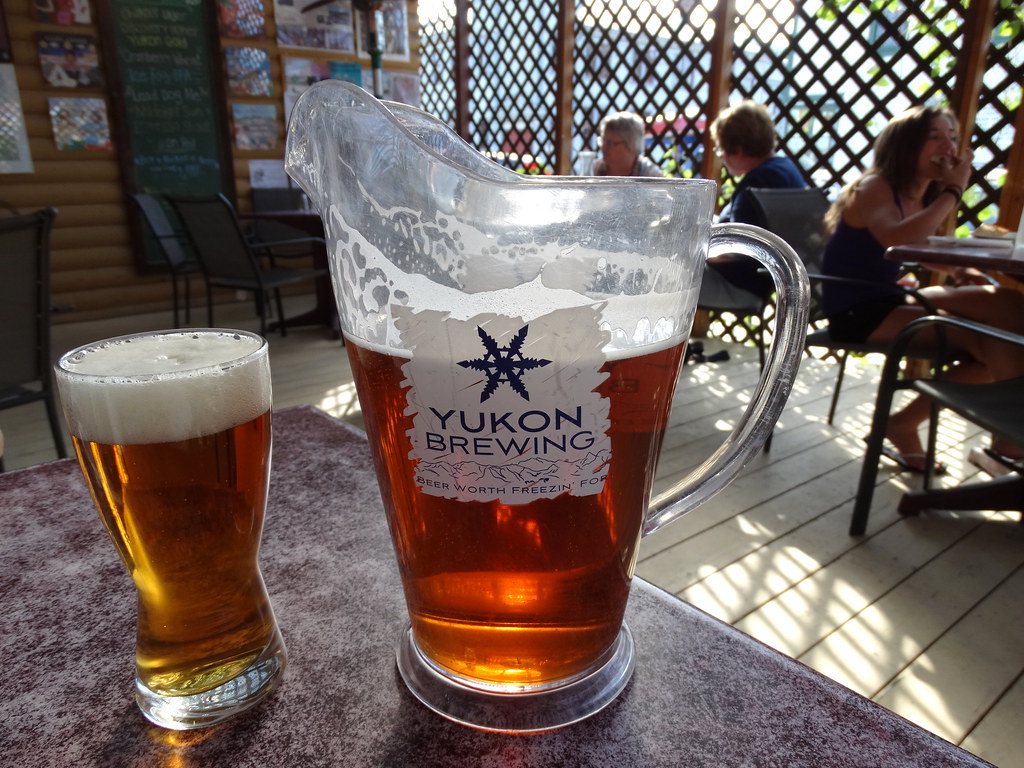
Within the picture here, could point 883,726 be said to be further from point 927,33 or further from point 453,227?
point 927,33

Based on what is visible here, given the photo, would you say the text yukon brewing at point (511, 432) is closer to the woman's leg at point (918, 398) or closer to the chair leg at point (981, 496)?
the chair leg at point (981, 496)

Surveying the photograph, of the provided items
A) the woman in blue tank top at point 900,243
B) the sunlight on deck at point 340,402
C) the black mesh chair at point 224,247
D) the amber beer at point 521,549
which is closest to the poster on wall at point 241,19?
the black mesh chair at point 224,247

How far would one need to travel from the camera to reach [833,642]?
128 centimetres

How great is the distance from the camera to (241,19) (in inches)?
162

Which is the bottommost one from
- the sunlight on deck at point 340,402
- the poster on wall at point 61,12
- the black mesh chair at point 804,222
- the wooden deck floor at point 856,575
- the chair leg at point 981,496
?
the sunlight on deck at point 340,402

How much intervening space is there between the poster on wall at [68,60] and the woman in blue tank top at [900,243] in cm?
377

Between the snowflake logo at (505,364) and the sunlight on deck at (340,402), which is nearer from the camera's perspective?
the snowflake logo at (505,364)

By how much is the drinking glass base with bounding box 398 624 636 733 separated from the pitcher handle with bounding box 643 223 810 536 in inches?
3.2

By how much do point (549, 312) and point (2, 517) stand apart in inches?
16.6

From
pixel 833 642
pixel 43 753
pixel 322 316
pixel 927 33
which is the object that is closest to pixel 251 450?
pixel 43 753

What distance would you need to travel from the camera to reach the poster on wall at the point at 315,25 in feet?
14.0

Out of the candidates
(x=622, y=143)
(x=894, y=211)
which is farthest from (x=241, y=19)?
(x=894, y=211)

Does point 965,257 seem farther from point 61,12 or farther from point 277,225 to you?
point 61,12

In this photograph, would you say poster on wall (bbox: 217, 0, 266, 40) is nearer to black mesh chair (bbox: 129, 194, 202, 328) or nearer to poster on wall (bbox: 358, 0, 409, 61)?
poster on wall (bbox: 358, 0, 409, 61)
